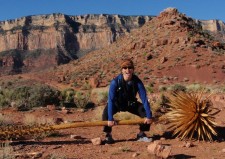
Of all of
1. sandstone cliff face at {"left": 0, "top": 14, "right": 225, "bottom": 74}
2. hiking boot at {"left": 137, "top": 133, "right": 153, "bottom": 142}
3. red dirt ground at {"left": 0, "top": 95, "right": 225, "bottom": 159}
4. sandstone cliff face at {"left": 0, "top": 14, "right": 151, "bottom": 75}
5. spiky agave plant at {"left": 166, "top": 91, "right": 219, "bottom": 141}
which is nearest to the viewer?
red dirt ground at {"left": 0, "top": 95, "right": 225, "bottom": 159}

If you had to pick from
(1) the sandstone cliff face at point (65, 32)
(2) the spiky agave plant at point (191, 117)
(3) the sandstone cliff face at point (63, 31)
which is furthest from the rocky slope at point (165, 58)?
(3) the sandstone cliff face at point (63, 31)

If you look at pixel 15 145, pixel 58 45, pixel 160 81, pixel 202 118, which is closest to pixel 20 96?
pixel 15 145

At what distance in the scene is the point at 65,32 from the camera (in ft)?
426

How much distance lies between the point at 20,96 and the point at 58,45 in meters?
112

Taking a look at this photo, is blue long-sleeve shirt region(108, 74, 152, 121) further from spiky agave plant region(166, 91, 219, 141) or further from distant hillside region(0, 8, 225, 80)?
distant hillside region(0, 8, 225, 80)

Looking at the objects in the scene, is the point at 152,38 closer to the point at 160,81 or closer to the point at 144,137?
the point at 160,81

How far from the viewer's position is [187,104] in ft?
22.4

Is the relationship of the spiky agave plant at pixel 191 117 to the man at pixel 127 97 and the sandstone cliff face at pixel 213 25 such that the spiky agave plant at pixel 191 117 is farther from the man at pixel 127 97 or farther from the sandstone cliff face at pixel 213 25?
the sandstone cliff face at pixel 213 25

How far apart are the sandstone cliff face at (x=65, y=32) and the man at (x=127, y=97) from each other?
11119cm

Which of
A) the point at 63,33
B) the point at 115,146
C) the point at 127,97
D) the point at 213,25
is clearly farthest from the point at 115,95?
the point at 213,25

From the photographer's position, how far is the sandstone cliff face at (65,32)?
128750 mm

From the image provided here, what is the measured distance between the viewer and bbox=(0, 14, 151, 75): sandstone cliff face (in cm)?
12875

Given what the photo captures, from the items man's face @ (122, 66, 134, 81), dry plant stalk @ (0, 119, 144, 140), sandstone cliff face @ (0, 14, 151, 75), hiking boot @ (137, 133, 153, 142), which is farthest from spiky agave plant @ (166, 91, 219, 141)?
sandstone cliff face @ (0, 14, 151, 75)

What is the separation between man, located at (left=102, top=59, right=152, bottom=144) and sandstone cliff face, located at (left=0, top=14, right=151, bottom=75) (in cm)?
11119
